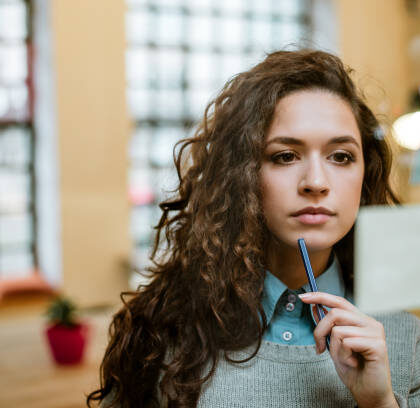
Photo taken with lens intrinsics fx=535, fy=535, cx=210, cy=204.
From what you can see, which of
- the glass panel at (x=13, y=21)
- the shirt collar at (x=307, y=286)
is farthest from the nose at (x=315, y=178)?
the glass panel at (x=13, y=21)

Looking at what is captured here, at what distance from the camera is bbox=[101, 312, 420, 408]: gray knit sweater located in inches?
27.0

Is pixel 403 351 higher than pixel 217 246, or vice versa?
pixel 217 246

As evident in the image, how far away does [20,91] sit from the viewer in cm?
452

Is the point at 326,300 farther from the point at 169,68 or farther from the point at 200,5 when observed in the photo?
the point at 200,5

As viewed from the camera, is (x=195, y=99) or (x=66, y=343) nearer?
(x=66, y=343)

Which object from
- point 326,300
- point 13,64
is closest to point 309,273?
point 326,300

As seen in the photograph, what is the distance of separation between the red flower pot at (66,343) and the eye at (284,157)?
2.80 meters

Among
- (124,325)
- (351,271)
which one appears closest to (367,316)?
(351,271)

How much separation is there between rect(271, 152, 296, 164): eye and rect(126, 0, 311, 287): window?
4.07 meters

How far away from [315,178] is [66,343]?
2.90m

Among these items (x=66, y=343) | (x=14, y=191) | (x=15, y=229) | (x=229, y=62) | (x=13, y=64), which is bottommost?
(x=66, y=343)

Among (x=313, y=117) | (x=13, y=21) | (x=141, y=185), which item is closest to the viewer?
(x=313, y=117)

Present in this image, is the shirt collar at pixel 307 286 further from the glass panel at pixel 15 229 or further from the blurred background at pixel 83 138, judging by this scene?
the glass panel at pixel 15 229

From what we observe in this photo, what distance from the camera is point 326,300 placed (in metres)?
0.58
